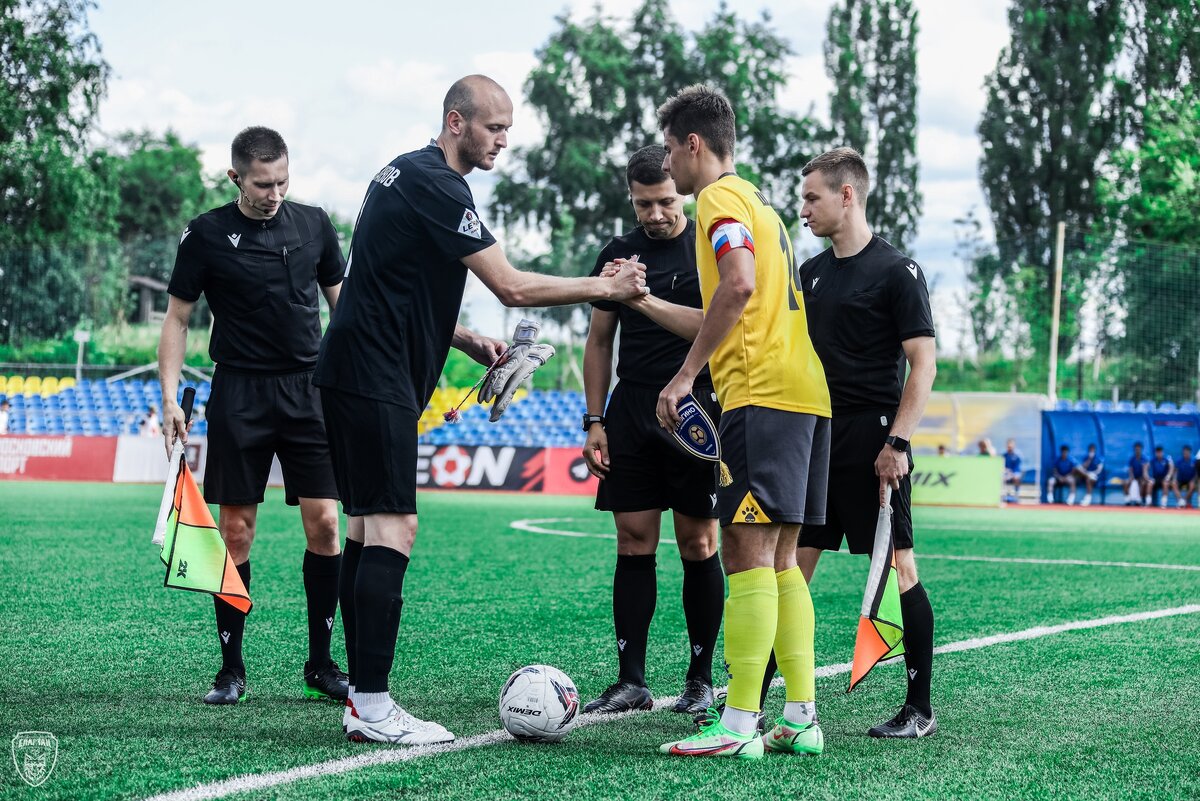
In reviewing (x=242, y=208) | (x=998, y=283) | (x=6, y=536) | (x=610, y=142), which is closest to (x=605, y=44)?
(x=610, y=142)

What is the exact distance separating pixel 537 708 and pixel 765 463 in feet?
3.80

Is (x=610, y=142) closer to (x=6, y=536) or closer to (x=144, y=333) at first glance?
(x=144, y=333)

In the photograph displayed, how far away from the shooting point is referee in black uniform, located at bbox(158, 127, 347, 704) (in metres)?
5.08

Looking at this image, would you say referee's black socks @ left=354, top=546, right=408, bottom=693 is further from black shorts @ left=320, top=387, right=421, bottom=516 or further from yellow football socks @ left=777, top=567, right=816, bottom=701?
yellow football socks @ left=777, top=567, right=816, bottom=701

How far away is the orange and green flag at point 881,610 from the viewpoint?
4328 mm

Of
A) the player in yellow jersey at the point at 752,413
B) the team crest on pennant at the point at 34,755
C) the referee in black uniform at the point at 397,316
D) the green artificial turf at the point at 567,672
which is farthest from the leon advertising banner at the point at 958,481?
the team crest on pennant at the point at 34,755

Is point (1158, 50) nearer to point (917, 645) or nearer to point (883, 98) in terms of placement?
point (883, 98)

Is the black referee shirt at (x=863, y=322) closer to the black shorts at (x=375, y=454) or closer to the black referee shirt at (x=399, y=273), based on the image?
the black referee shirt at (x=399, y=273)

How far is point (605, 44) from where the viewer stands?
176 ft

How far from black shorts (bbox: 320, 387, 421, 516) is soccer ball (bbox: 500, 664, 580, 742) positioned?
75 centimetres

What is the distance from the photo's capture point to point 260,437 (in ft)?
16.8

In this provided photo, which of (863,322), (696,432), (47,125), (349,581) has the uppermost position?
(47,125)

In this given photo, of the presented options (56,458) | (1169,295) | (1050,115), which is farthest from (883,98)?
(56,458)

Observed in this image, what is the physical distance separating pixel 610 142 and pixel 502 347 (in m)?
50.3
